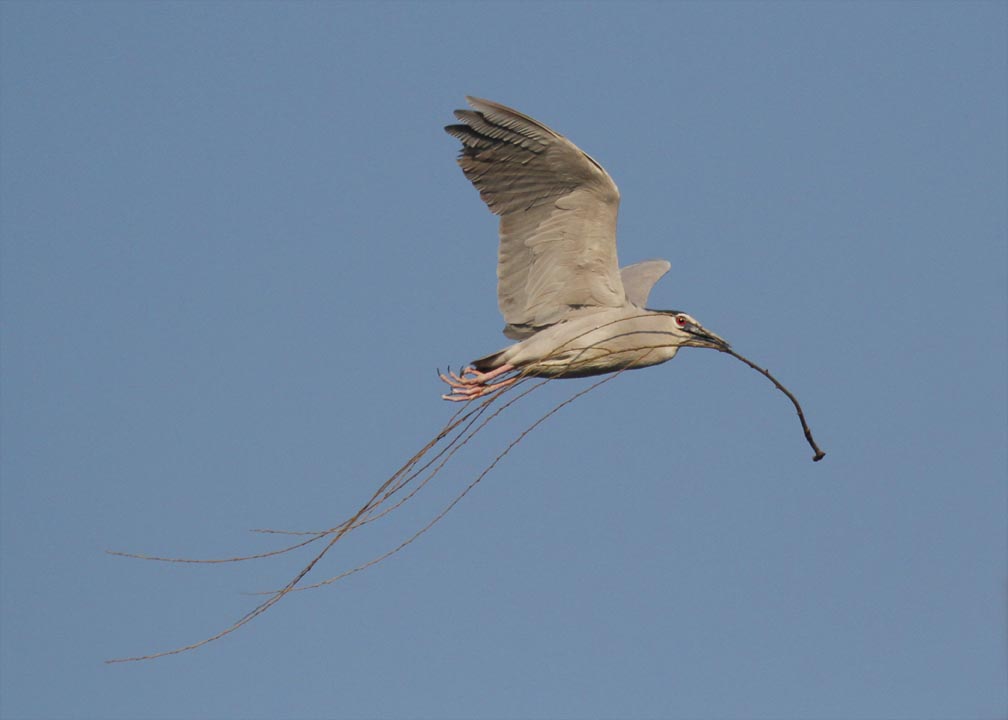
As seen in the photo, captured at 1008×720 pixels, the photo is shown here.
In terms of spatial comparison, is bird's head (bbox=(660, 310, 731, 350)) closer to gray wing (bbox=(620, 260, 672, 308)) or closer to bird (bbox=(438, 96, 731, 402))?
→ bird (bbox=(438, 96, 731, 402))

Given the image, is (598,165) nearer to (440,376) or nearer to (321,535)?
(440,376)

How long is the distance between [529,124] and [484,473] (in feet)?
13.3

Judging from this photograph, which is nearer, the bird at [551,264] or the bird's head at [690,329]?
the bird at [551,264]

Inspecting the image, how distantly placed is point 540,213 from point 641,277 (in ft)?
9.57

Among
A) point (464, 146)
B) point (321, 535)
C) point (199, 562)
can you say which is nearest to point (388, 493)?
point (321, 535)

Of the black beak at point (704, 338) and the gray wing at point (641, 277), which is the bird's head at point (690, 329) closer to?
the black beak at point (704, 338)

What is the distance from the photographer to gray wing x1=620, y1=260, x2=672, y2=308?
13.4 m

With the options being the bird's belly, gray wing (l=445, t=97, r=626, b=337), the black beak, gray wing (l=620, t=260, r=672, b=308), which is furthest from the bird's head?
gray wing (l=620, t=260, r=672, b=308)

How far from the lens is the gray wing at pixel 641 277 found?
43.8ft

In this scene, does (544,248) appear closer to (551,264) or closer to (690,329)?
(551,264)

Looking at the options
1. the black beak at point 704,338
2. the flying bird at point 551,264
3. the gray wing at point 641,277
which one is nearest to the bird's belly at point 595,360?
the flying bird at point 551,264

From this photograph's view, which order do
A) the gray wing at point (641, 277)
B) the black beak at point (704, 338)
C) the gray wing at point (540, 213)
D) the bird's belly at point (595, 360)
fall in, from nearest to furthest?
the gray wing at point (540, 213)
the bird's belly at point (595, 360)
the black beak at point (704, 338)
the gray wing at point (641, 277)

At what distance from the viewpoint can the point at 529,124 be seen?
10719 millimetres

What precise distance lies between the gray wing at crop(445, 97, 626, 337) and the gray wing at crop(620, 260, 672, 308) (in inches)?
53.8
